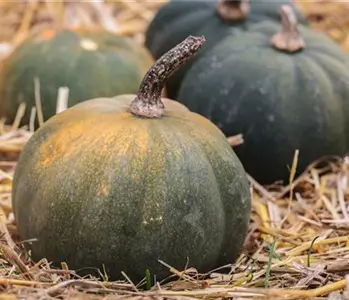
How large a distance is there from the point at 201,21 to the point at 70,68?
632 mm

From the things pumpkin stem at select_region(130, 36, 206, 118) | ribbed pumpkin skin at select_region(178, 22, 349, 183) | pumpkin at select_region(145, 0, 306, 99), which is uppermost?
pumpkin stem at select_region(130, 36, 206, 118)

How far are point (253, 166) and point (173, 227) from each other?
1.08m

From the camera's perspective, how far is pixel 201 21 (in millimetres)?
3699

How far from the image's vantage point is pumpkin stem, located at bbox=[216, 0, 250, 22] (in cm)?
364

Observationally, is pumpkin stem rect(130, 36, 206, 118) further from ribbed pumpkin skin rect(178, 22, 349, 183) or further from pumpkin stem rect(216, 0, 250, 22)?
pumpkin stem rect(216, 0, 250, 22)

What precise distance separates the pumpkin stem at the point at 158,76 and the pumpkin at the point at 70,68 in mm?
1084

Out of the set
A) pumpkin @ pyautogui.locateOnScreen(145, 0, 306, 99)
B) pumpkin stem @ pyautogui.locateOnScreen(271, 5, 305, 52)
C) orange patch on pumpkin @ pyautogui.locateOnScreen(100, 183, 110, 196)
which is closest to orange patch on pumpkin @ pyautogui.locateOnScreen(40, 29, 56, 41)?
pumpkin @ pyautogui.locateOnScreen(145, 0, 306, 99)

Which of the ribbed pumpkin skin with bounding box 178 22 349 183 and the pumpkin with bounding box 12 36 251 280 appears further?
the ribbed pumpkin skin with bounding box 178 22 349 183

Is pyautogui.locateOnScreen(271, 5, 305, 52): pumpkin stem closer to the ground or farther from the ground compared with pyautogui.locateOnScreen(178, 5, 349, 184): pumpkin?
farther from the ground

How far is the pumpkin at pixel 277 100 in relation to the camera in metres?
3.21

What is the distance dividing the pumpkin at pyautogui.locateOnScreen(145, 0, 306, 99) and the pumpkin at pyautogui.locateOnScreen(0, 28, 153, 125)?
0.58 feet

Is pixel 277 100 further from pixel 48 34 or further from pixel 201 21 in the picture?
pixel 48 34

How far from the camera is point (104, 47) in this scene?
3639 millimetres

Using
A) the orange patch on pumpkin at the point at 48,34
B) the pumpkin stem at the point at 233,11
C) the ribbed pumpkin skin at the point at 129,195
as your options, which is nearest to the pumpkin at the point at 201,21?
the pumpkin stem at the point at 233,11
